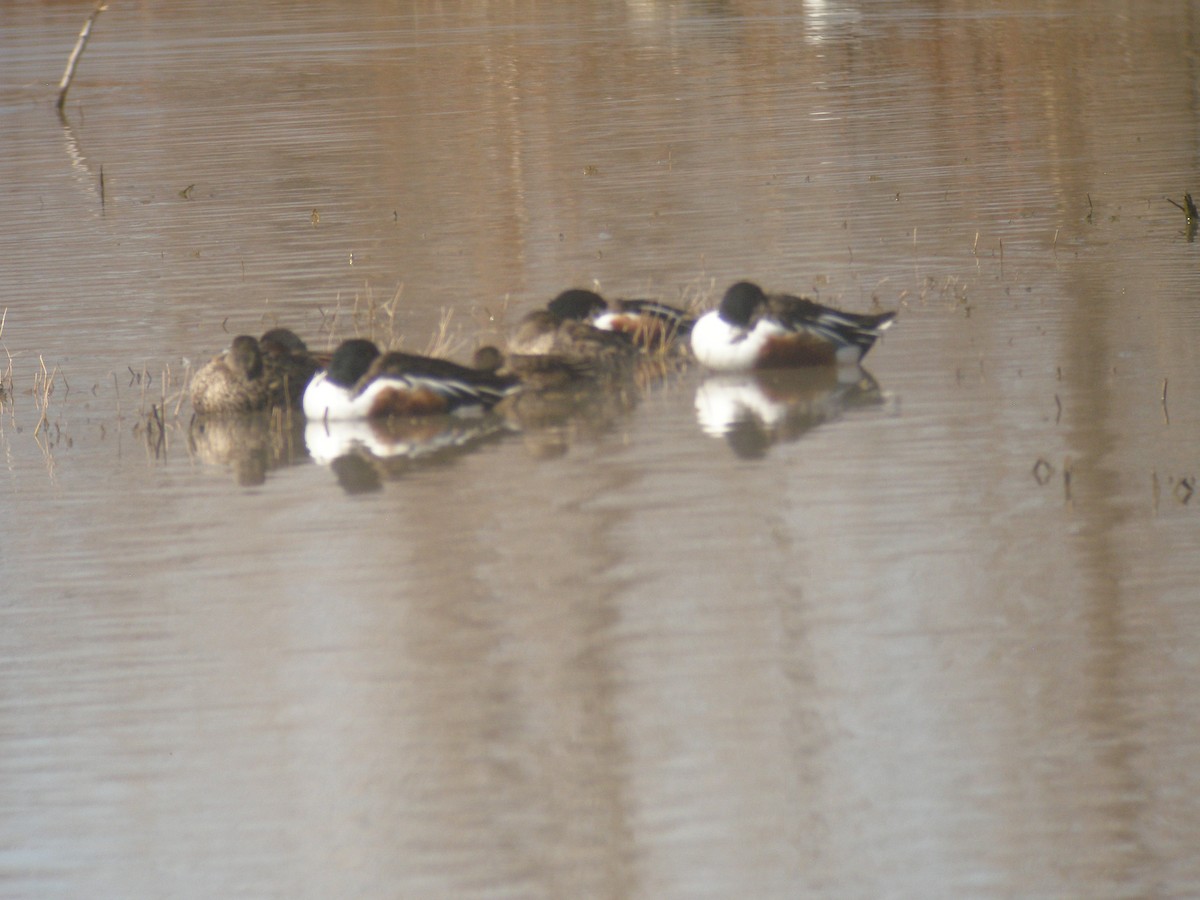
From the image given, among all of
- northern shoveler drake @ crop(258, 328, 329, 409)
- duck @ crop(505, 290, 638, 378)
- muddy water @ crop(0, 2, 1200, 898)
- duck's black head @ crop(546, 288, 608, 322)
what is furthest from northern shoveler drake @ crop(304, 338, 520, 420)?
duck's black head @ crop(546, 288, 608, 322)

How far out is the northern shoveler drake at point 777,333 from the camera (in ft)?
43.8

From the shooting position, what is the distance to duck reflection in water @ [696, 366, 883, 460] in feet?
39.2

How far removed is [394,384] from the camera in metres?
12.7

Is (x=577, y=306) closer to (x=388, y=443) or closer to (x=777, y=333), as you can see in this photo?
(x=777, y=333)

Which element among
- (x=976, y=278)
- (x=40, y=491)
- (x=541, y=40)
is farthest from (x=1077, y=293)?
(x=541, y=40)

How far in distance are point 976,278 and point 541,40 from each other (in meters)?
33.9

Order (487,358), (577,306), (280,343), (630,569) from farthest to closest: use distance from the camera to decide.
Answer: (577,306) < (280,343) < (487,358) < (630,569)

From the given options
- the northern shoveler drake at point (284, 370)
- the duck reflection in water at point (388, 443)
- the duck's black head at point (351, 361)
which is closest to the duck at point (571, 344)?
the duck reflection in water at point (388, 443)

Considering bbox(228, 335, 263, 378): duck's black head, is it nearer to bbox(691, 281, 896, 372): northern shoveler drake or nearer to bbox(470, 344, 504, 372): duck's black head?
bbox(470, 344, 504, 372): duck's black head

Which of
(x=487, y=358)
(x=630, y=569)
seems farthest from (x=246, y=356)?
(x=630, y=569)

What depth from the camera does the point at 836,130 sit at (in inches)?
1099

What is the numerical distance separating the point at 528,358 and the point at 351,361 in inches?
49.4

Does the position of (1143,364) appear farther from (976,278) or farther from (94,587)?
(94,587)

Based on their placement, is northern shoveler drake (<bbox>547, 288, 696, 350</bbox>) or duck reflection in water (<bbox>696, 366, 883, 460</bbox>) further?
northern shoveler drake (<bbox>547, 288, 696, 350</bbox>)
